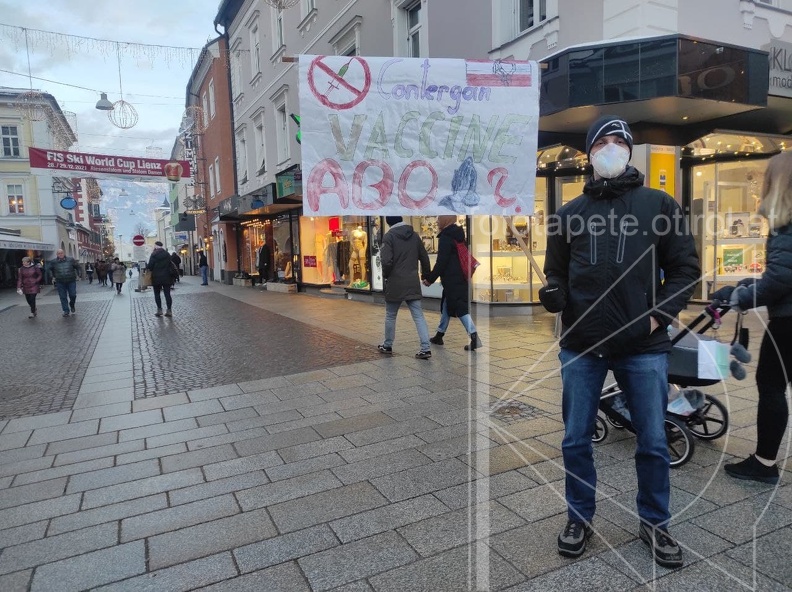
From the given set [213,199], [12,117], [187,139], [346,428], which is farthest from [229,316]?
[12,117]

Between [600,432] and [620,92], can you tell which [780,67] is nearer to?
[620,92]

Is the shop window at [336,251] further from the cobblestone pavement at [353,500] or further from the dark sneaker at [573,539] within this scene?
the dark sneaker at [573,539]

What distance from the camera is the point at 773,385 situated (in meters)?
3.16

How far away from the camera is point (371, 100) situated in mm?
4598

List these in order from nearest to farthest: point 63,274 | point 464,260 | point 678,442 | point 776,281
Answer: point 776,281 < point 678,442 < point 464,260 < point 63,274

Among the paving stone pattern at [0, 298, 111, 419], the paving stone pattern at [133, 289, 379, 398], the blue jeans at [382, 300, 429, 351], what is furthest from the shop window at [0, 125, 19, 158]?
the blue jeans at [382, 300, 429, 351]

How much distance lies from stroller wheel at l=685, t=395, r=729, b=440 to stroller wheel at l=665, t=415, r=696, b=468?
23cm

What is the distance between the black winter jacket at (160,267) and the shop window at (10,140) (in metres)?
33.8

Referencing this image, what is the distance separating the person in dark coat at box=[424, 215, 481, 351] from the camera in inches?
285

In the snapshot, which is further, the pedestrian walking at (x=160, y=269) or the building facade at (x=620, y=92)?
the pedestrian walking at (x=160, y=269)

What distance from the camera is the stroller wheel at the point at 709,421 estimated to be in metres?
3.75

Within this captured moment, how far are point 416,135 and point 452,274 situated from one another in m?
2.84

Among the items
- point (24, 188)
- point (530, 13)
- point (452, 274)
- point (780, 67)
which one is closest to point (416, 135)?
point (452, 274)

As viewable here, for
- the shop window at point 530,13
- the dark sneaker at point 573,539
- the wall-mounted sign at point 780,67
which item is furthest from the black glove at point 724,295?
the shop window at point 530,13
